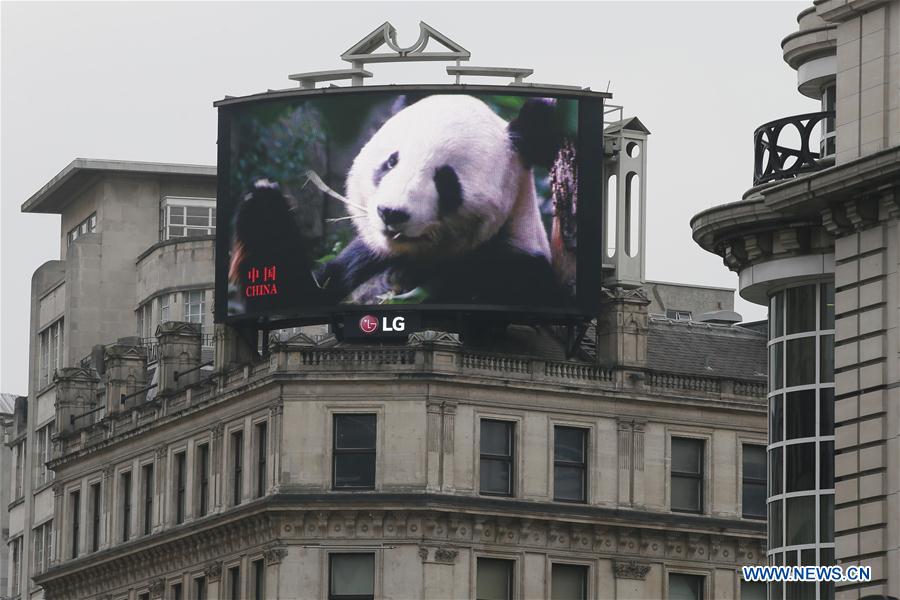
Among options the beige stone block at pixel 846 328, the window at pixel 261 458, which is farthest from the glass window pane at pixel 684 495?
the beige stone block at pixel 846 328

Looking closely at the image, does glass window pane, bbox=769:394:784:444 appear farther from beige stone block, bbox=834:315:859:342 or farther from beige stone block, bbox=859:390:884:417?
beige stone block, bbox=859:390:884:417

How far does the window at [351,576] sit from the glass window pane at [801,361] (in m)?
35.7

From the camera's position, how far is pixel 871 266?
47.4 metres

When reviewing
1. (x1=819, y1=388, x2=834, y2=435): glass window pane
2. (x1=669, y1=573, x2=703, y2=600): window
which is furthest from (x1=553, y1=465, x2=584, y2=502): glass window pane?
(x1=819, y1=388, x2=834, y2=435): glass window pane

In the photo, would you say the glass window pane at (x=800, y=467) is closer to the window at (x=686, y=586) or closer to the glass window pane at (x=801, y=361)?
the glass window pane at (x=801, y=361)

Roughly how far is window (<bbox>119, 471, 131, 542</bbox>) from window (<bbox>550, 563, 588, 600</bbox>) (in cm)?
1759

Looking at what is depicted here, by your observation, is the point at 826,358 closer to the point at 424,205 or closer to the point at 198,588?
the point at 424,205

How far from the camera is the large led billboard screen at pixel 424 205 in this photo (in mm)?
88000

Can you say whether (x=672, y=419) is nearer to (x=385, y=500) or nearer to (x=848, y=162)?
(x=385, y=500)

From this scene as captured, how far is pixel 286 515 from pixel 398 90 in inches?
559

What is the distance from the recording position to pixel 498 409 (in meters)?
85.7

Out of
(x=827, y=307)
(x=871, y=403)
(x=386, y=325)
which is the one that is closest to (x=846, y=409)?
(x=871, y=403)

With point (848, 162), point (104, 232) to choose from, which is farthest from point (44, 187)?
point (848, 162)

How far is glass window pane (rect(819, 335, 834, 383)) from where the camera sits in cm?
4944
